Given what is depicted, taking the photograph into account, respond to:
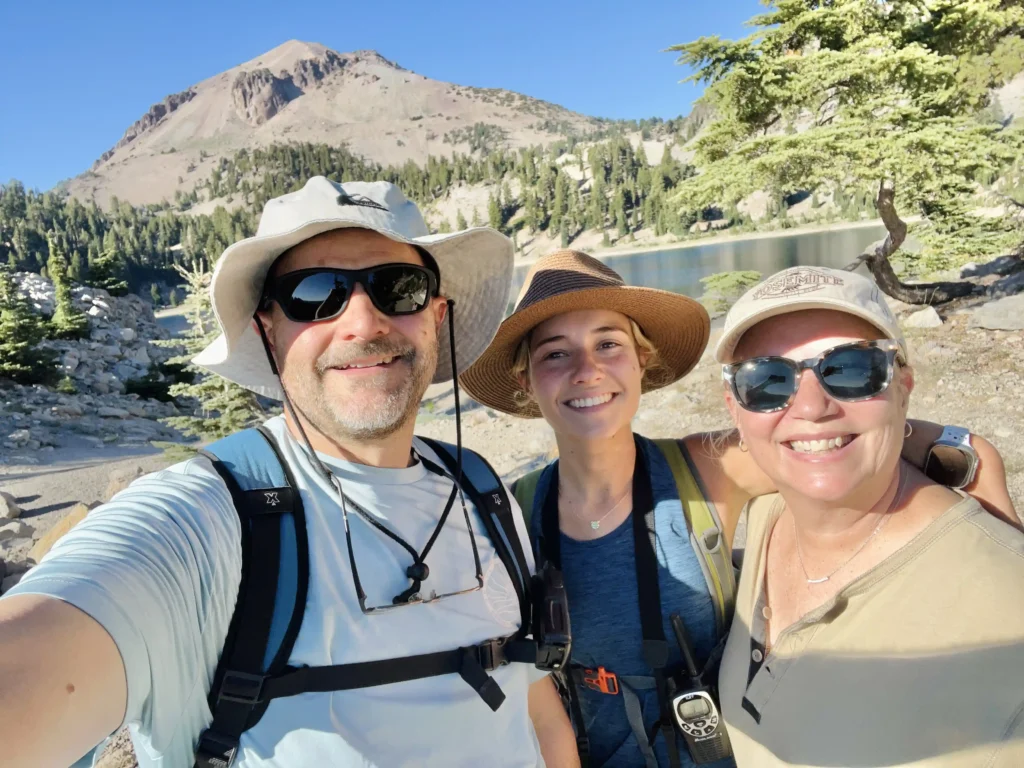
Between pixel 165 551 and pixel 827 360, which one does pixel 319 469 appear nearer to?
pixel 165 551

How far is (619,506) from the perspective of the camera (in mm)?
1976

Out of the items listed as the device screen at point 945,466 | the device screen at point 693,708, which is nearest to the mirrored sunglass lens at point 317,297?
the device screen at point 693,708

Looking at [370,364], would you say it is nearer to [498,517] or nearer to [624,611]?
[498,517]

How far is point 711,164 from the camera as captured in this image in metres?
10.7

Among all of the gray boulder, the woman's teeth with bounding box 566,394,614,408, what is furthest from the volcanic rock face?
the gray boulder

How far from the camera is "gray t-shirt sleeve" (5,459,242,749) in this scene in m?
0.95

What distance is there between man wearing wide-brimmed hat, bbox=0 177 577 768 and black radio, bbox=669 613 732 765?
34 centimetres

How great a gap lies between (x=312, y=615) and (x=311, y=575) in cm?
8

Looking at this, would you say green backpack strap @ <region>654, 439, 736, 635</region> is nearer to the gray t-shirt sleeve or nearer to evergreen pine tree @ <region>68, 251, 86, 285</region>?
the gray t-shirt sleeve

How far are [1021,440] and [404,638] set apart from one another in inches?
240

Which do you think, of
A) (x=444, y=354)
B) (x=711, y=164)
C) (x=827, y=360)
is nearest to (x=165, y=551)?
(x=444, y=354)

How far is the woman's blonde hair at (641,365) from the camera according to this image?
2.31 metres

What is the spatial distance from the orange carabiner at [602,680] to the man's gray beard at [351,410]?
0.96m

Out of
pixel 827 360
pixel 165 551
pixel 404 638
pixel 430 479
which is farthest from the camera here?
pixel 430 479
